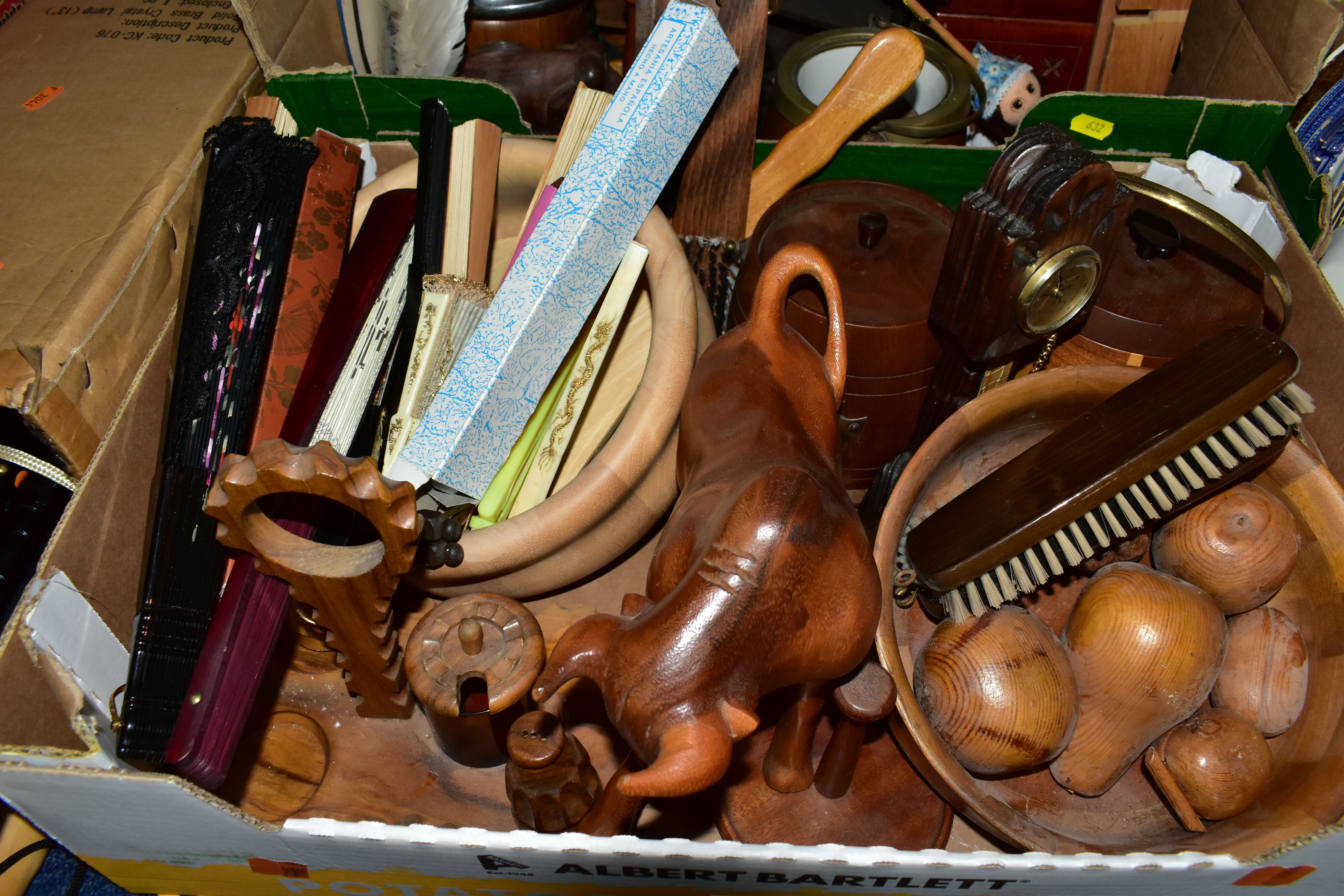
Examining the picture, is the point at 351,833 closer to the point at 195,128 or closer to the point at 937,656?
the point at 937,656

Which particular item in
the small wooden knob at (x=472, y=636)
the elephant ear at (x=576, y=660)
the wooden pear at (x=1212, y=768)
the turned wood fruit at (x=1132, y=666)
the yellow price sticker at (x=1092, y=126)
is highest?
the yellow price sticker at (x=1092, y=126)

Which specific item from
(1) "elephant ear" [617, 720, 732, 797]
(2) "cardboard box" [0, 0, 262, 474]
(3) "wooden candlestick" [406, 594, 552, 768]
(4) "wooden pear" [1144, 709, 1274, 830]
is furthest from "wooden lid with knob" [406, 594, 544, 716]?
(4) "wooden pear" [1144, 709, 1274, 830]

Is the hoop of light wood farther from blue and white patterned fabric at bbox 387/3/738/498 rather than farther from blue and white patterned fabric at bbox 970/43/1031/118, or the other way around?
blue and white patterned fabric at bbox 970/43/1031/118

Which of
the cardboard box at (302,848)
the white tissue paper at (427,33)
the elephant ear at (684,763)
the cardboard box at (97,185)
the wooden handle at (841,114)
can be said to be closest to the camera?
the elephant ear at (684,763)

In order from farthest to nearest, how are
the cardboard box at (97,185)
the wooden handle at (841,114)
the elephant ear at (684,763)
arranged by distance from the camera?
the wooden handle at (841,114)
the cardboard box at (97,185)
the elephant ear at (684,763)

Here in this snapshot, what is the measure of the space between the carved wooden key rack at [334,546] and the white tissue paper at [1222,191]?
64 cm

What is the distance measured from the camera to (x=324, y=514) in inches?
20.6

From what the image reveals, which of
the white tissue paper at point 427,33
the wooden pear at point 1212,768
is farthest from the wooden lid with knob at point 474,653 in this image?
the white tissue paper at point 427,33

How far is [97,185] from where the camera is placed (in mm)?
615

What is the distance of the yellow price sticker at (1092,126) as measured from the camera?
2.40ft

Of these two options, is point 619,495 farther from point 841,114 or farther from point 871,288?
point 841,114

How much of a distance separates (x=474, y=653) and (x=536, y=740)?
54 millimetres

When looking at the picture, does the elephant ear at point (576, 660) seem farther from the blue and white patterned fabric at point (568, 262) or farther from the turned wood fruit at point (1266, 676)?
the turned wood fruit at point (1266, 676)

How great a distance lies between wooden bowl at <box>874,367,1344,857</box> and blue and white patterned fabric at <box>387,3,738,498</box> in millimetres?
227
